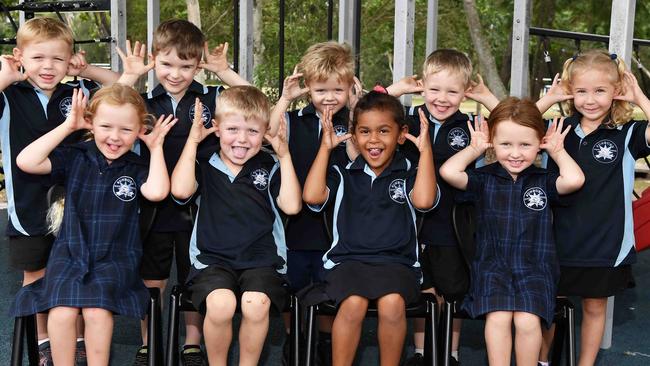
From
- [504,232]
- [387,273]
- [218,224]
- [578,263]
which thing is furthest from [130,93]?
[578,263]

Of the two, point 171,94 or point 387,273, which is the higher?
point 171,94

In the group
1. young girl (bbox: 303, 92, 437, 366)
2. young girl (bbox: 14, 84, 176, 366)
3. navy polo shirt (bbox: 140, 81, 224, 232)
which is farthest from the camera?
navy polo shirt (bbox: 140, 81, 224, 232)

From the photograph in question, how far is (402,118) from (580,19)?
45.4 ft

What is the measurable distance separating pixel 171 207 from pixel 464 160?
122 cm

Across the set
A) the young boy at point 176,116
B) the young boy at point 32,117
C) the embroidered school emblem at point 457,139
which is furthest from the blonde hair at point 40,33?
the embroidered school emblem at point 457,139

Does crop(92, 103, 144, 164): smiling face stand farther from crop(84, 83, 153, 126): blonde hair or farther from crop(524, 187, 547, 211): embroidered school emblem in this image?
crop(524, 187, 547, 211): embroidered school emblem

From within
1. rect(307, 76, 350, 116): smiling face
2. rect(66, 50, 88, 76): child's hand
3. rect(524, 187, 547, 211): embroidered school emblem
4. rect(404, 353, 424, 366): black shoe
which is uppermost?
rect(66, 50, 88, 76): child's hand

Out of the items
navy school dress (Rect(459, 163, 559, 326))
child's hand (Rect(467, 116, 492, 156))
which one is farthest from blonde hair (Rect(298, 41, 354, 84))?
navy school dress (Rect(459, 163, 559, 326))

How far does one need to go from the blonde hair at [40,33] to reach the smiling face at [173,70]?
14.7 inches

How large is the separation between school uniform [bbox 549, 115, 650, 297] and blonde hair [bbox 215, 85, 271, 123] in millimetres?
1246

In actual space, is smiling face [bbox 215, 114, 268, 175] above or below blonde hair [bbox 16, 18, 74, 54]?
below

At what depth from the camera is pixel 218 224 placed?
3.33m

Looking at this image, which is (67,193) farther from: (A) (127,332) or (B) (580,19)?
(B) (580,19)

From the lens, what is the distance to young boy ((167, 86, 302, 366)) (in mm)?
3207
